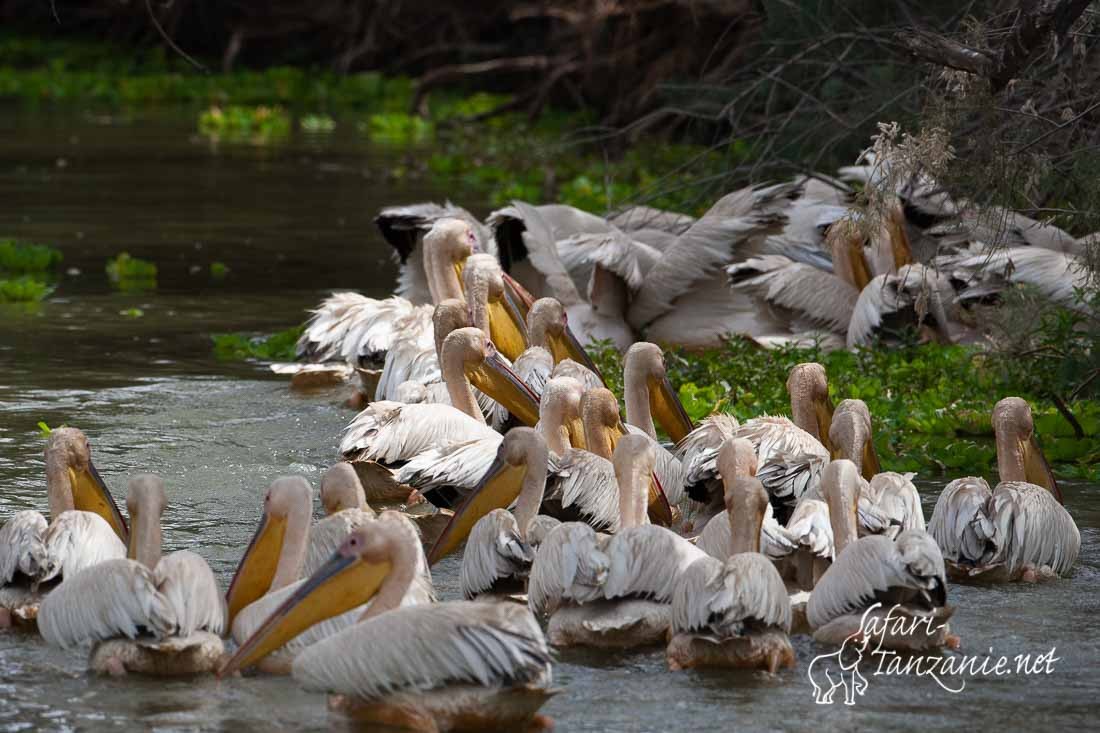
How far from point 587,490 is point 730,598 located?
3.94 ft

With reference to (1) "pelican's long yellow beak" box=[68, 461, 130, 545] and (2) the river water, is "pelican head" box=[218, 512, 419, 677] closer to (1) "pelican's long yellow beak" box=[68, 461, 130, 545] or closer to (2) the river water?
(2) the river water

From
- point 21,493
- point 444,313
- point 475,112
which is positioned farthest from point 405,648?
point 475,112

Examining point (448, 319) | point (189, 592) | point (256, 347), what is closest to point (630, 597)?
point (189, 592)

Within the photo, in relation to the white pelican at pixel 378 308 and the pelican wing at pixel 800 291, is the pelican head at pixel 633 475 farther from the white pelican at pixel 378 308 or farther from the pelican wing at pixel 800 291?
the pelican wing at pixel 800 291

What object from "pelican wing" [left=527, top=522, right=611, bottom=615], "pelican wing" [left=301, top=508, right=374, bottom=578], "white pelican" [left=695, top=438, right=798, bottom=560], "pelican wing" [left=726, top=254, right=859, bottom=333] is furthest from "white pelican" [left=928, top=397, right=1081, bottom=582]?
"pelican wing" [left=726, top=254, right=859, bottom=333]

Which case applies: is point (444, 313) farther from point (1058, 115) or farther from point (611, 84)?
point (611, 84)

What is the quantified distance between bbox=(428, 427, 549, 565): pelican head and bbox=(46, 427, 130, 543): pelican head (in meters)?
0.88

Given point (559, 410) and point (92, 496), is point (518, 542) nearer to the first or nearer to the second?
point (559, 410)

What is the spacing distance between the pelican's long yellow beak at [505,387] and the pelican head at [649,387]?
0.36m

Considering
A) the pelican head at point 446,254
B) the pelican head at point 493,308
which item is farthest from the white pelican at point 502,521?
the pelican head at point 446,254

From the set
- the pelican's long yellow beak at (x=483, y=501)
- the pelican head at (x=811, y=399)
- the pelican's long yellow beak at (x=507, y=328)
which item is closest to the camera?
the pelican's long yellow beak at (x=483, y=501)

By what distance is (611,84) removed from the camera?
701 inches

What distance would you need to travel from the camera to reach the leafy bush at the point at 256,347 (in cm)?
823

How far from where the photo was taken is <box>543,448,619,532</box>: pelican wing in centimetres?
510
